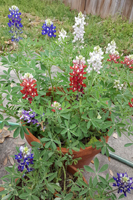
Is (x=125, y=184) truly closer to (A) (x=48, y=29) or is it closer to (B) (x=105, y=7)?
(A) (x=48, y=29)

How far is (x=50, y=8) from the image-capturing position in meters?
5.70

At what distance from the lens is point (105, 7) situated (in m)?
4.97

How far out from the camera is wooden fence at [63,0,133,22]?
4590 mm

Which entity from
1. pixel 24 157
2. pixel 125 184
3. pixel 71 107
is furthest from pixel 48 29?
pixel 125 184

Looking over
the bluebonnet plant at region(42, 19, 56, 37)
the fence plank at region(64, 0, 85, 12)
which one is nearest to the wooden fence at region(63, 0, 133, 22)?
the fence plank at region(64, 0, 85, 12)

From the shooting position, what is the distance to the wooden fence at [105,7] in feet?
15.1

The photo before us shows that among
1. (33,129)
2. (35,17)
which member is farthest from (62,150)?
(35,17)

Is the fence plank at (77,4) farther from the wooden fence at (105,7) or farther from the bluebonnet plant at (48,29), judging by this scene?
the bluebonnet plant at (48,29)

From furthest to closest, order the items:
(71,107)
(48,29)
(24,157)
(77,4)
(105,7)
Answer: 1. (77,4)
2. (105,7)
3. (48,29)
4. (71,107)
5. (24,157)

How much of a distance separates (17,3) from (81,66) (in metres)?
5.76

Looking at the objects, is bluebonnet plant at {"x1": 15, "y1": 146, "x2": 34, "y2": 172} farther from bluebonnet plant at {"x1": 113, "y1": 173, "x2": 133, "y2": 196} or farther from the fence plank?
the fence plank

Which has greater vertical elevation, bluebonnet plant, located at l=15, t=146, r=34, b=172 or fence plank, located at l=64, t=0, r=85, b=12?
fence plank, located at l=64, t=0, r=85, b=12

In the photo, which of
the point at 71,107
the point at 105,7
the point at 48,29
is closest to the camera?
the point at 71,107

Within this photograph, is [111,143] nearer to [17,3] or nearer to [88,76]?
[88,76]
